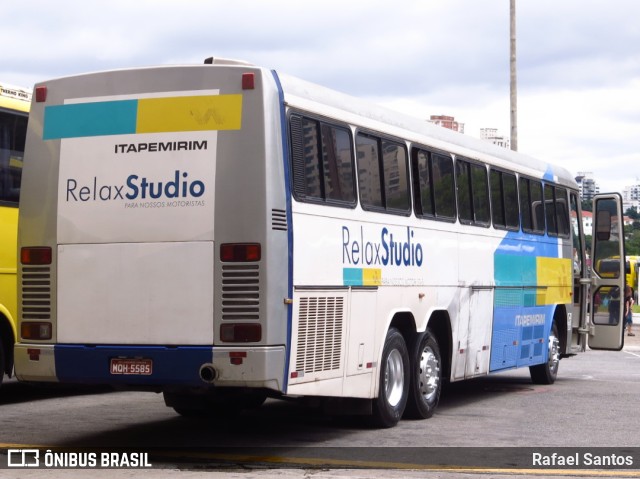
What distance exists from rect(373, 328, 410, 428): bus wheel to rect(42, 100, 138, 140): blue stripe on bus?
3.48m

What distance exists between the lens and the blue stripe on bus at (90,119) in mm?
10438

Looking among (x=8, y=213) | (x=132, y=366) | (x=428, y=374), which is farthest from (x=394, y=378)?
(x=8, y=213)

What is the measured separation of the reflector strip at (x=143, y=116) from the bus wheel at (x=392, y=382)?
10.6 feet

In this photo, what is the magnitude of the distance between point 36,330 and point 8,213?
12.5ft

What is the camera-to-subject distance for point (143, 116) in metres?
10.4

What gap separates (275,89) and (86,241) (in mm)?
1989

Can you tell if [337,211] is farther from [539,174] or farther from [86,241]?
[539,174]

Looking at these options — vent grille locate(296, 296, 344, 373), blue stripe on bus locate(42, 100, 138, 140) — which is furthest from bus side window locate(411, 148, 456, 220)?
blue stripe on bus locate(42, 100, 138, 140)

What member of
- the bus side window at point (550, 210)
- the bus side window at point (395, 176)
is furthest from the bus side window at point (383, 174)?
the bus side window at point (550, 210)

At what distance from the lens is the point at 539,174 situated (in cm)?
1780

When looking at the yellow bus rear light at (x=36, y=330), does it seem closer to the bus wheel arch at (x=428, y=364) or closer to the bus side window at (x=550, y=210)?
the bus wheel arch at (x=428, y=364)

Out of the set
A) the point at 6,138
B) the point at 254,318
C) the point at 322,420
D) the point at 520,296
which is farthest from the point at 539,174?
the point at 254,318

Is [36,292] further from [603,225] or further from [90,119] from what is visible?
[603,225]

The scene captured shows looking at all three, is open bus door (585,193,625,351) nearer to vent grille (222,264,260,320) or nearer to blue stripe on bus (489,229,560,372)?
blue stripe on bus (489,229,560,372)
